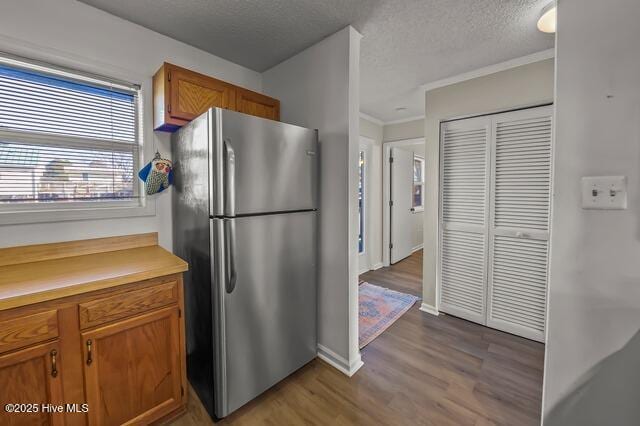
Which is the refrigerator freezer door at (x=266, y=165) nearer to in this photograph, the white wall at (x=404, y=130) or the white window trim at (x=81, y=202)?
the white window trim at (x=81, y=202)

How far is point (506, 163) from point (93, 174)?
3286 millimetres

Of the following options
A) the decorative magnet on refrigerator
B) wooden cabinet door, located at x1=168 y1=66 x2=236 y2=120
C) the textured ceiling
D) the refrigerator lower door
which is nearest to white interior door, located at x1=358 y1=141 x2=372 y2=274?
the textured ceiling

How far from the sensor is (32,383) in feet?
3.59

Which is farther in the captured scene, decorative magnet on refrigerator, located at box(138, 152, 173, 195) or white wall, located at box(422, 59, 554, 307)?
white wall, located at box(422, 59, 554, 307)

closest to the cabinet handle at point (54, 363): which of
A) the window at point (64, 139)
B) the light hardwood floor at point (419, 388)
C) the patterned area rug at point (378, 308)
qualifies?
the light hardwood floor at point (419, 388)

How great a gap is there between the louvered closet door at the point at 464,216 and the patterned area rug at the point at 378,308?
1.49ft

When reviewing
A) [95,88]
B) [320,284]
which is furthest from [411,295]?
[95,88]

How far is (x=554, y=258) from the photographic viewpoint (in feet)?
3.43

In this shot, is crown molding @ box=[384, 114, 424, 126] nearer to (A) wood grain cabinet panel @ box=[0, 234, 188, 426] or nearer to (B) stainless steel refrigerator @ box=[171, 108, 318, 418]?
(B) stainless steel refrigerator @ box=[171, 108, 318, 418]

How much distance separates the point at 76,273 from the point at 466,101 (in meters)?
3.21

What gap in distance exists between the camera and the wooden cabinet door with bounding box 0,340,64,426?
1039 mm

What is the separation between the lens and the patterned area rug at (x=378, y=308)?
2.49 m

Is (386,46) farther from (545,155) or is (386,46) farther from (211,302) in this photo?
(211,302)

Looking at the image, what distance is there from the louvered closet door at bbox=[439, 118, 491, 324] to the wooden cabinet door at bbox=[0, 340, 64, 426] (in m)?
2.95
